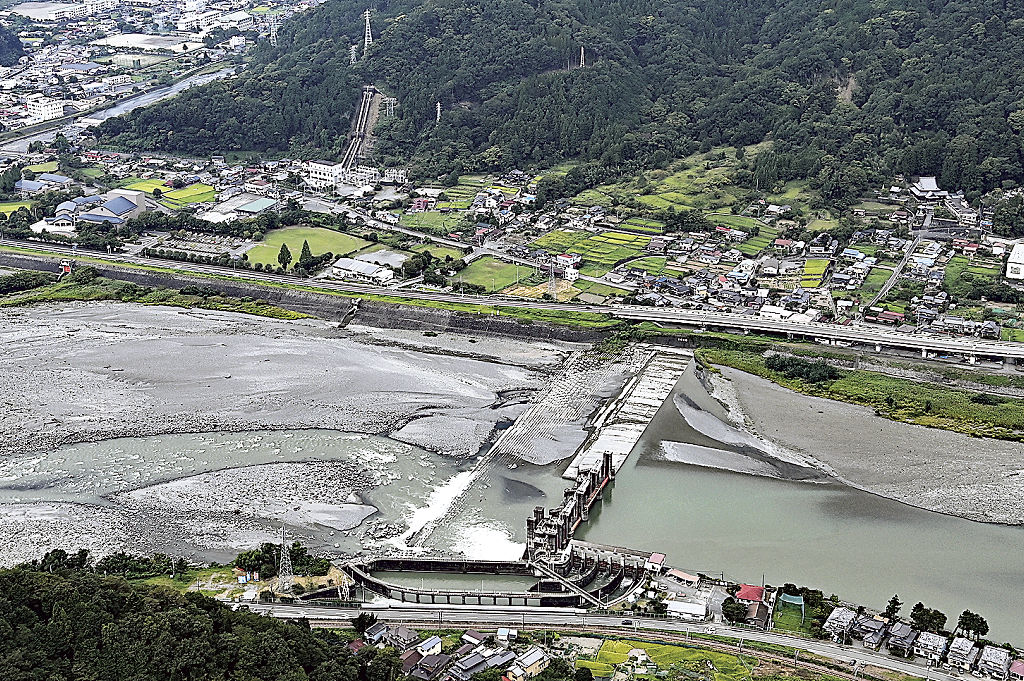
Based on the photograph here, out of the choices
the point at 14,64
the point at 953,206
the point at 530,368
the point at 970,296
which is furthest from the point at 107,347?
the point at 14,64

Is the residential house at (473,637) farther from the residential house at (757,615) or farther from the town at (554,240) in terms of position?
the town at (554,240)

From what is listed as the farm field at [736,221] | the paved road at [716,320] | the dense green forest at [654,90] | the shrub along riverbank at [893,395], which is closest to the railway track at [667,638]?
the shrub along riverbank at [893,395]

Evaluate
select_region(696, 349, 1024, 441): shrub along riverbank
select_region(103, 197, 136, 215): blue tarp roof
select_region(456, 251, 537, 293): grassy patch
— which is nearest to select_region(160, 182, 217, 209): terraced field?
select_region(103, 197, 136, 215): blue tarp roof

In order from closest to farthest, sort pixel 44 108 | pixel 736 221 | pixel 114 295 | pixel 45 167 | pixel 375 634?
pixel 375 634, pixel 114 295, pixel 736 221, pixel 45 167, pixel 44 108

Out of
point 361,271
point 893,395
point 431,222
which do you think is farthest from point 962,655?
point 431,222

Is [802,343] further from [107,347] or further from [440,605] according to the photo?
[107,347]

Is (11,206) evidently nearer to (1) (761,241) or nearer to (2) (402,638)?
(1) (761,241)

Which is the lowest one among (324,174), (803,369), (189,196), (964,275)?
(189,196)
